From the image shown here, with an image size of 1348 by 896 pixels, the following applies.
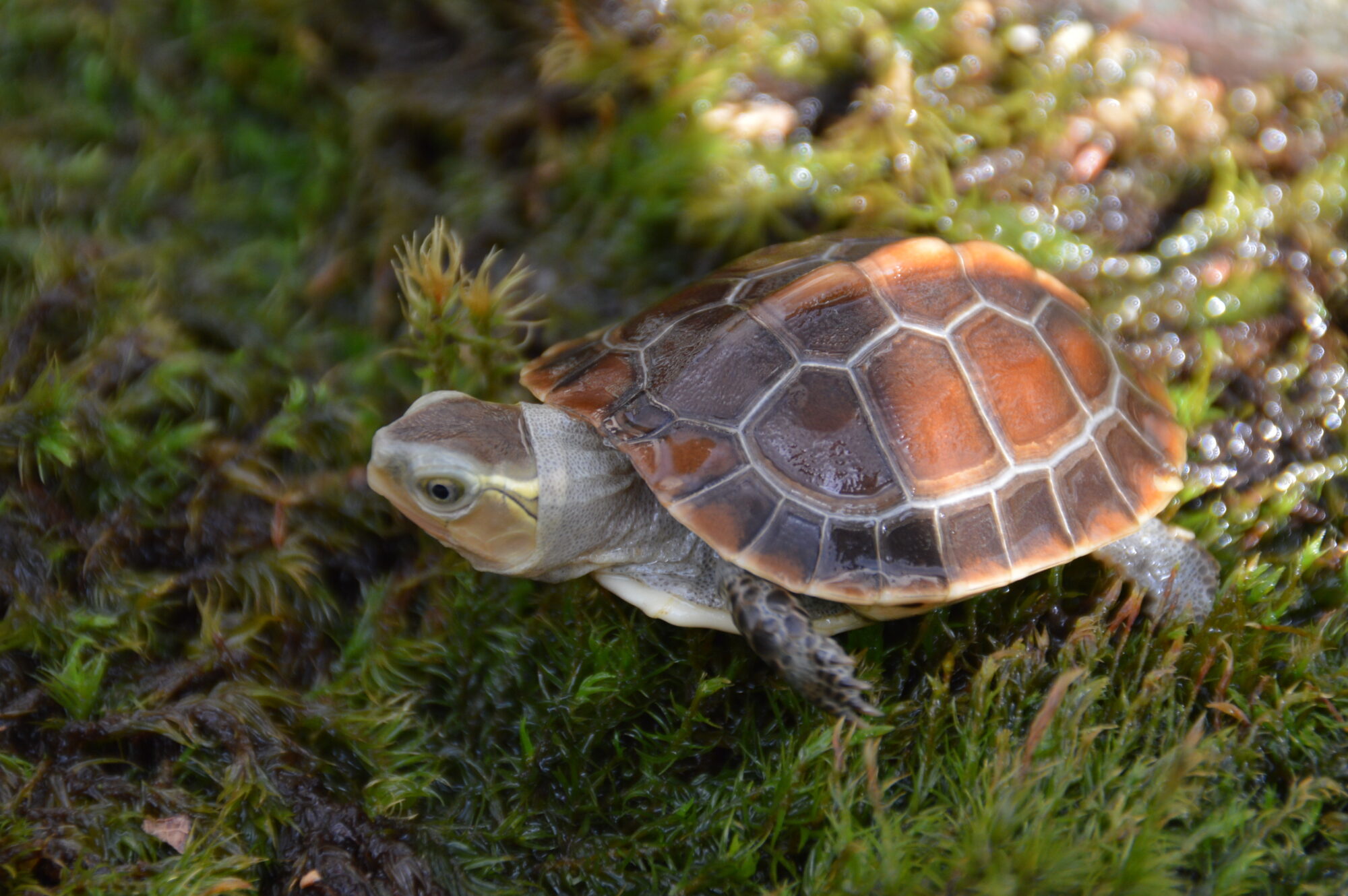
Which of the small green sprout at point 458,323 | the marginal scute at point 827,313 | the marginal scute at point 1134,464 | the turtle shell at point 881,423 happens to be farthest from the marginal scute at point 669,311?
the marginal scute at point 1134,464

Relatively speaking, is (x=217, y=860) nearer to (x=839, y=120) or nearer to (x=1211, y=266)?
(x=839, y=120)

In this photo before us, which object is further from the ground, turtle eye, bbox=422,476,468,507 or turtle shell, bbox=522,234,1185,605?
turtle shell, bbox=522,234,1185,605

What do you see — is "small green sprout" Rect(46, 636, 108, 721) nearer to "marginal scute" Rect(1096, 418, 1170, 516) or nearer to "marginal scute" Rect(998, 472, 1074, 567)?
"marginal scute" Rect(998, 472, 1074, 567)

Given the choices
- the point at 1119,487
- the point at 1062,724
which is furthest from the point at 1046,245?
the point at 1062,724

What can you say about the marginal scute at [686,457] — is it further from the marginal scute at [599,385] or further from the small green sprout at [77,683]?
the small green sprout at [77,683]

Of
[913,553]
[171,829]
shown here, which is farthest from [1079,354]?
[171,829]

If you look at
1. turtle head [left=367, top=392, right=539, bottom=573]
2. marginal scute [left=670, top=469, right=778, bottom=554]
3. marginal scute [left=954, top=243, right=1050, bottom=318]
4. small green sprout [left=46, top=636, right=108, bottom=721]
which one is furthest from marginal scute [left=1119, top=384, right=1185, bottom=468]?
small green sprout [left=46, top=636, right=108, bottom=721]
